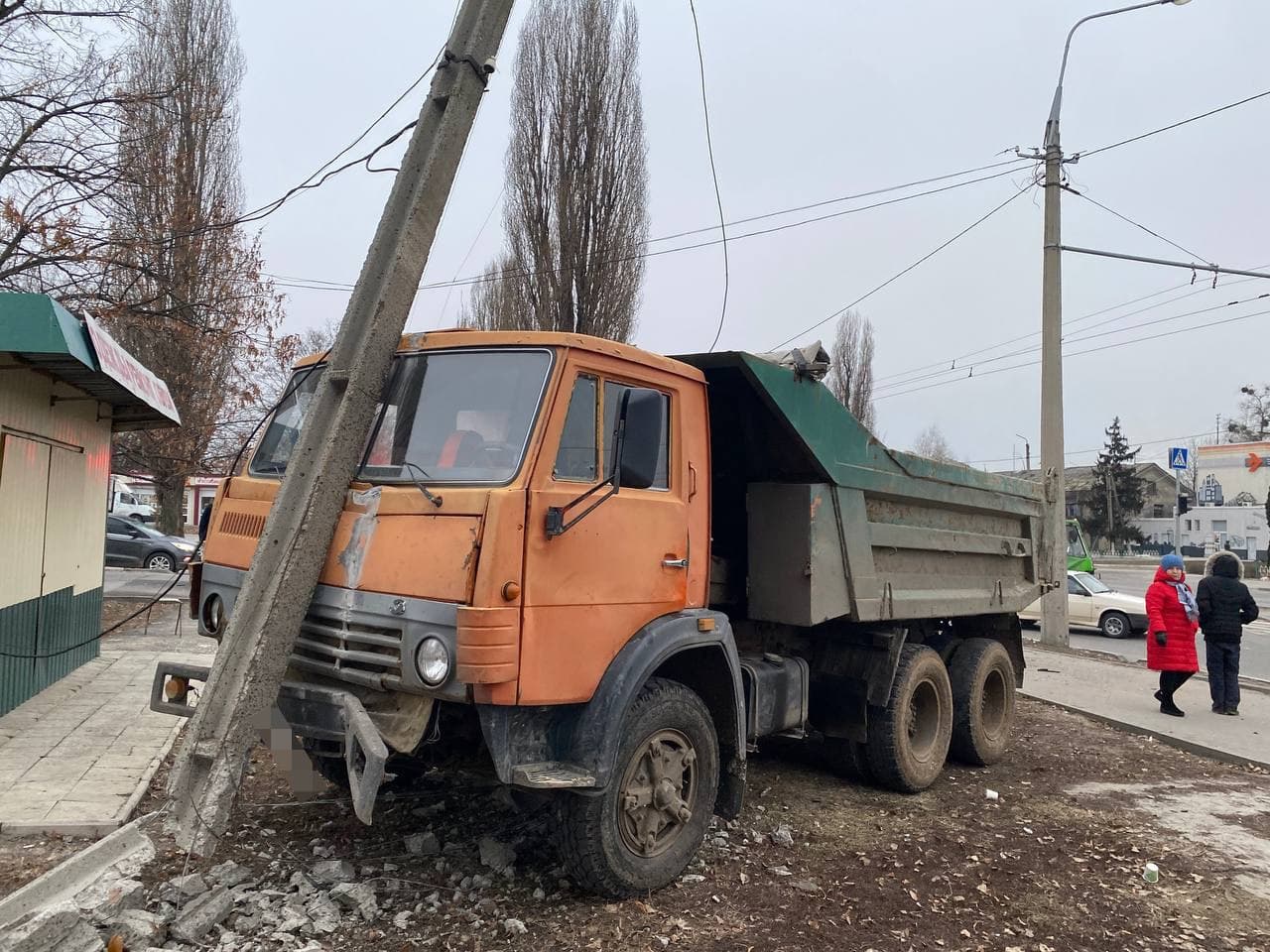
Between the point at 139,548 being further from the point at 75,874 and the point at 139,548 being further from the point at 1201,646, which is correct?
the point at 1201,646

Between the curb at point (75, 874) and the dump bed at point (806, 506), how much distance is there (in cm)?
309

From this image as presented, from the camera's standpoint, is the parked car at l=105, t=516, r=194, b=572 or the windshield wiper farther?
the parked car at l=105, t=516, r=194, b=572

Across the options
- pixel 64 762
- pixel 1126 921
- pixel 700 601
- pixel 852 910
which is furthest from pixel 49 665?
pixel 1126 921

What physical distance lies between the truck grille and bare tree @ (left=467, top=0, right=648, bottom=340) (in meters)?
14.6

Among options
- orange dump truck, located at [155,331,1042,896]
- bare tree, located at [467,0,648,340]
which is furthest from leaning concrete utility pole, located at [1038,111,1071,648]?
orange dump truck, located at [155,331,1042,896]

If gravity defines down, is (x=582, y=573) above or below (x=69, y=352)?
below

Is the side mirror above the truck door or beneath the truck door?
above

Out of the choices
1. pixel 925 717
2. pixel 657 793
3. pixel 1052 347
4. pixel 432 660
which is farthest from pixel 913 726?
pixel 1052 347

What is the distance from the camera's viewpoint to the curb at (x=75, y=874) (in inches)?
135

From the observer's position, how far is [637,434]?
12.9 feet

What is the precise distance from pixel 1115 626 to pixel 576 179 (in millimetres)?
13608

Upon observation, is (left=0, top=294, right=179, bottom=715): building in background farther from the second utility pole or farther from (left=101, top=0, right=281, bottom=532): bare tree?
the second utility pole

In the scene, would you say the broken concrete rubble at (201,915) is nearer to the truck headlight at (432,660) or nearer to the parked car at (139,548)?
the truck headlight at (432,660)

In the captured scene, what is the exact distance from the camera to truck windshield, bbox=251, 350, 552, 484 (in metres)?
3.81
